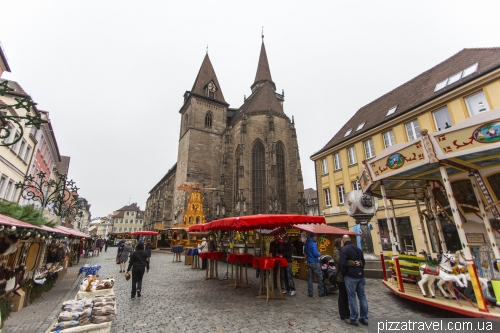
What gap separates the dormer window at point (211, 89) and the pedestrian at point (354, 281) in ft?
128

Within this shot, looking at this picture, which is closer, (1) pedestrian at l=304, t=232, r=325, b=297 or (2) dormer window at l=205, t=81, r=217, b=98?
(1) pedestrian at l=304, t=232, r=325, b=297

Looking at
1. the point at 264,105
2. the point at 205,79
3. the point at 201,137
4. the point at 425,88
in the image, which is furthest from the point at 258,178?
the point at 205,79

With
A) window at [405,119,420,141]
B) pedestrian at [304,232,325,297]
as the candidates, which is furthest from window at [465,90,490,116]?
pedestrian at [304,232,325,297]

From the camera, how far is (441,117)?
42.3 ft

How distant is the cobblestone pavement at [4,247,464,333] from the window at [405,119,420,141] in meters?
10.1

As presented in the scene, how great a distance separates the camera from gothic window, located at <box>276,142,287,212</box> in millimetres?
31547

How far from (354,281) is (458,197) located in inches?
229

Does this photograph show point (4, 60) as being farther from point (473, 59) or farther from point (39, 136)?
point (473, 59)

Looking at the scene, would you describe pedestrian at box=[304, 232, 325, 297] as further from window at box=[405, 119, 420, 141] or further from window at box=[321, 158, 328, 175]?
window at box=[321, 158, 328, 175]

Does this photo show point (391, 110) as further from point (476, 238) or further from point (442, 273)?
point (442, 273)

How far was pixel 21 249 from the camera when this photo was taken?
620cm

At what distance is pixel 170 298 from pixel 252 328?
331cm

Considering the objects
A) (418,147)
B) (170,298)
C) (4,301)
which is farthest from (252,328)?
(4,301)

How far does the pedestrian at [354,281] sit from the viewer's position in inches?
185
